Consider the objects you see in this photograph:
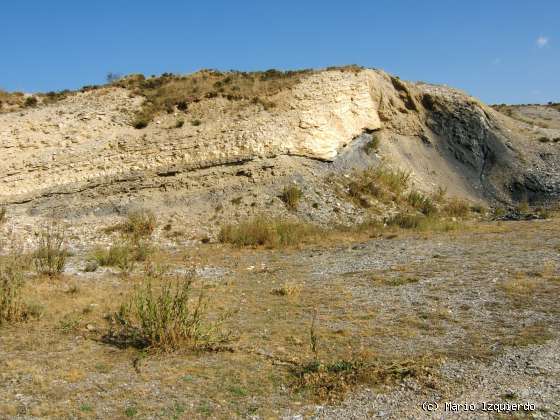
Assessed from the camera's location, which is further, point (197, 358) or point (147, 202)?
point (147, 202)

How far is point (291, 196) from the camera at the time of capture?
17906 millimetres

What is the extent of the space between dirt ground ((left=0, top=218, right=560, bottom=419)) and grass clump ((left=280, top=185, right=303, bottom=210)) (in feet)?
18.0

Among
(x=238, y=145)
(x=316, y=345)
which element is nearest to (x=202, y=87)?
(x=238, y=145)

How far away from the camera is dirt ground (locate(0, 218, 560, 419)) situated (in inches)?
206

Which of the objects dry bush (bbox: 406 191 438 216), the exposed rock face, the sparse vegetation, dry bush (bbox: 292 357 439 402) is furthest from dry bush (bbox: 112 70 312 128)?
dry bush (bbox: 292 357 439 402)

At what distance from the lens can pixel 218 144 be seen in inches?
755

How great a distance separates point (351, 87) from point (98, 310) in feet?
52.7

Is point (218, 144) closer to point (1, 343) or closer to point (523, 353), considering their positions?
point (1, 343)

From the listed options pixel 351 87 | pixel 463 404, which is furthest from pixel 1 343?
pixel 351 87

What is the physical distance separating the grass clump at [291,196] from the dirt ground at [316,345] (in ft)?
18.0

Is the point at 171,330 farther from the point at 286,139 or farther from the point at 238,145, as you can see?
the point at 286,139

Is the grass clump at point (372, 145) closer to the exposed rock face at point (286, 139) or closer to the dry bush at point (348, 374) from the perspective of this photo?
the exposed rock face at point (286, 139)

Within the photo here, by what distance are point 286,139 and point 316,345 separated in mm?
13303

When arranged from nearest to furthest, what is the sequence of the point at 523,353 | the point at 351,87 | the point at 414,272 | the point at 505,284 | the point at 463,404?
1. the point at 463,404
2. the point at 523,353
3. the point at 505,284
4. the point at 414,272
5. the point at 351,87
